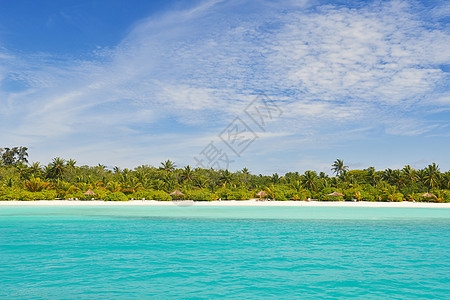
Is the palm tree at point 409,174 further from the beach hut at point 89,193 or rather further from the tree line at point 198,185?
the beach hut at point 89,193

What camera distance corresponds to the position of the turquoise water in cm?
878

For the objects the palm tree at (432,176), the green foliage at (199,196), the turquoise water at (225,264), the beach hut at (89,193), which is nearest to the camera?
the turquoise water at (225,264)

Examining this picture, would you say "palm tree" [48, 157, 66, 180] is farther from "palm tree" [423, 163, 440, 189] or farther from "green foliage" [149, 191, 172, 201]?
"palm tree" [423, 163, 440, 189]

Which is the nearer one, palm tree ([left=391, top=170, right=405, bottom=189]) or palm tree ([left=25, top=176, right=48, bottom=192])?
palm tree ([left=25, top=176, right=48, bottom=192])

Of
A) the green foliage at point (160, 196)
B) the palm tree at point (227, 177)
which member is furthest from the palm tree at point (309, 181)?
the green foliage at point (160, 196)

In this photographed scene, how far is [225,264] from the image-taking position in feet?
→ 37.8

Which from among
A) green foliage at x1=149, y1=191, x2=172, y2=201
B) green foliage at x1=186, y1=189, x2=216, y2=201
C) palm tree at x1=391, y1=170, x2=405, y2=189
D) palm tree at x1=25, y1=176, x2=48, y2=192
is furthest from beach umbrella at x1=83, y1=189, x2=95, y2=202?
palm tree at x1=391, y1=170, x2=405, y2=189

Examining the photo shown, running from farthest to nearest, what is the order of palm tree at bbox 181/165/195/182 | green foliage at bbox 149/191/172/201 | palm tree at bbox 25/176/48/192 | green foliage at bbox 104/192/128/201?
palm tree at bbox 181/165/195/182 < palm tree at bbox 25/176/48/192 < green foliage at bbox 149/191/172/201 < green foliage at bbox 104/192/128/201

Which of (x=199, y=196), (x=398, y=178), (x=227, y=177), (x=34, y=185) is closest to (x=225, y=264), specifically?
(x=199, y=196)

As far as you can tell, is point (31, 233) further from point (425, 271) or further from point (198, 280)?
point (425, 271)

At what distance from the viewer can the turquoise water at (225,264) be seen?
28.8 ft

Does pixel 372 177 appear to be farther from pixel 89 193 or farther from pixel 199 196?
pixel 89 193

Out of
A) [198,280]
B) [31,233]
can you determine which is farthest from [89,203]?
[198,280]

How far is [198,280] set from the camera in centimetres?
973
